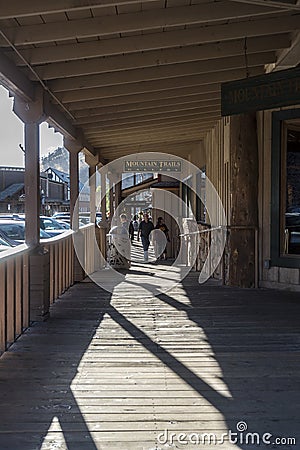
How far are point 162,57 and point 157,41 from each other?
0.55 m

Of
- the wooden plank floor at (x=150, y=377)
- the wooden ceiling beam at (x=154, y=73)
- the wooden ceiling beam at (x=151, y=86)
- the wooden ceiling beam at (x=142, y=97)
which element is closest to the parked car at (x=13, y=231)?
the wooden ceiling beam at (x=142, y=97)

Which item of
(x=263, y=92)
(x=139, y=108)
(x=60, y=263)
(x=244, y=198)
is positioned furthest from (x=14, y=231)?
(x=263, y=92)

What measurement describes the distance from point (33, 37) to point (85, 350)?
266 cm

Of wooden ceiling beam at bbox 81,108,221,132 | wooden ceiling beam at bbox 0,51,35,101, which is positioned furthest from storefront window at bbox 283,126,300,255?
wooden ceiling beam at bbox 0,51,35,101

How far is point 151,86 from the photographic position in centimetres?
653

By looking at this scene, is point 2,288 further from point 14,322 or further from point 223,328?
point 223,328

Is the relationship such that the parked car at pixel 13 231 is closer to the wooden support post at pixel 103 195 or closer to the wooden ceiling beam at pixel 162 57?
the wooden support post at pixel 103 195

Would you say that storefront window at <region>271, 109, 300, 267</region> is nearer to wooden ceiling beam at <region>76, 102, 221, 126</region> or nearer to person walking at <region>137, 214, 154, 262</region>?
wooden ceiling beam at <region>76, 102, 221, 126</region>

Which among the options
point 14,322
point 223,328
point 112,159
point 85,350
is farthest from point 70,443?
point 112,159

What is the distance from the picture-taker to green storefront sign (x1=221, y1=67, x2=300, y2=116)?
16.5ft

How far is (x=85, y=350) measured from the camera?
14.7ft

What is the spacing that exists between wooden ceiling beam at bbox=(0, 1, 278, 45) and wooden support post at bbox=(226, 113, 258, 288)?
305cm

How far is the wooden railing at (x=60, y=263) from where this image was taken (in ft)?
21.4

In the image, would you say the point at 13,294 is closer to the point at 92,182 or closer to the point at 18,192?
the point at 92,182
